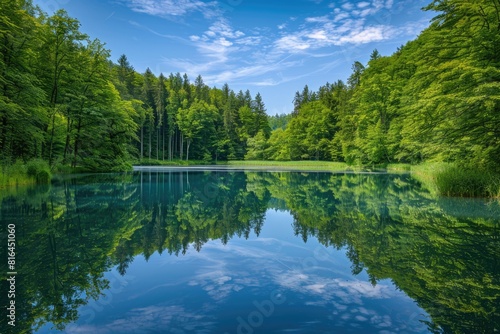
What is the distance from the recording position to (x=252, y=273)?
4812mm

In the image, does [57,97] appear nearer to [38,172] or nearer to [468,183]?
[38,172]

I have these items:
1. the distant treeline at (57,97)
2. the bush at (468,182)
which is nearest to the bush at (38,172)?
the distant treeline at (57,97)

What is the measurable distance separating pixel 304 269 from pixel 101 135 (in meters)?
29.1

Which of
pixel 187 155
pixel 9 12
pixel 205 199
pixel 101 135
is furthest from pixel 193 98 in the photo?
pixel 205 199

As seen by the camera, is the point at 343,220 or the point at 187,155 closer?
the point at 343,220

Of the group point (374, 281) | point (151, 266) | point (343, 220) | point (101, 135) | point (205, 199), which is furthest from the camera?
point (101, 135)

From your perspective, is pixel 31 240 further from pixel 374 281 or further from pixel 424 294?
pixel 424 294

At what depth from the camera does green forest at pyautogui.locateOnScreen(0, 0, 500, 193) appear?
42.8 feet

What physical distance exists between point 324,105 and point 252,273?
68.8m

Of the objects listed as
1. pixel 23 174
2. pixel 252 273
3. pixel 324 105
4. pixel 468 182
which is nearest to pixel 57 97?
pixel 23 174

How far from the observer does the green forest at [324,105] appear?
42.8ft

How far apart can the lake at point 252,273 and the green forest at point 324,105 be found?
5.56 meters

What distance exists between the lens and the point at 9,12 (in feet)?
56.1

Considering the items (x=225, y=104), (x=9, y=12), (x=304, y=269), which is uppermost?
(x=225, y=104)
